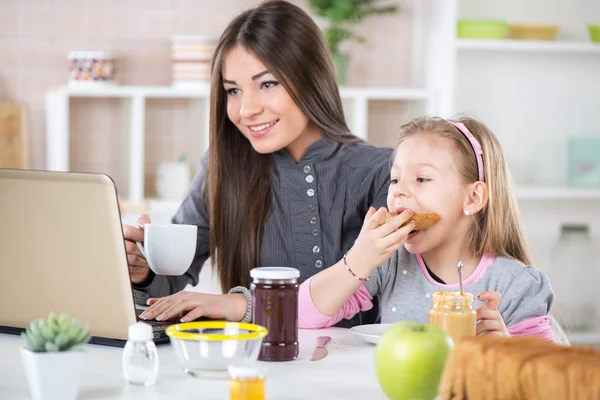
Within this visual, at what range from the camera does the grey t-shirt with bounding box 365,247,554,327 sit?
1647mm

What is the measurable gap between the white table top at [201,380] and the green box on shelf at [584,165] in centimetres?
267

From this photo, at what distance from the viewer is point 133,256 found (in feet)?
6.14

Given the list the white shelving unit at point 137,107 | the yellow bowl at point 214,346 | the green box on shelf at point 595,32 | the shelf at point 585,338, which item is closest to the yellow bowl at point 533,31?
the green box on shelf at point 595,32

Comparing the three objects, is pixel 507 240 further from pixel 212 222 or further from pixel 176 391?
pixel 176 391

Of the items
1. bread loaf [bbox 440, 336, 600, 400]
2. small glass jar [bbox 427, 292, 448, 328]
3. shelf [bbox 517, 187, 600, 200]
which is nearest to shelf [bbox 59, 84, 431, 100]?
shelf [bbox 517, 187, 600, 200]

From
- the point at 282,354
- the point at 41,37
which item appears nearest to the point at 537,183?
the point at 41,37

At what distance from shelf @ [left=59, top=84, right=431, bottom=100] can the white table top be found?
7.59 ft

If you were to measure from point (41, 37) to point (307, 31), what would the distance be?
7.19 feet

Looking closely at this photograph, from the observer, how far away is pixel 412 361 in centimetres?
103

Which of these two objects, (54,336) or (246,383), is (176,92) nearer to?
(54,336)

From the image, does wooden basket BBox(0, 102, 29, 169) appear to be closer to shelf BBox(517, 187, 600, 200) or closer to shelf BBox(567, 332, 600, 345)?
shelf BBox(517, 187, 600, 200)

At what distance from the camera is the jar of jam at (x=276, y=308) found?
130 centimetres

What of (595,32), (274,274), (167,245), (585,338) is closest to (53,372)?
(274,274)

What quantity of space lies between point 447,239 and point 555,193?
7.02ft
